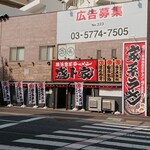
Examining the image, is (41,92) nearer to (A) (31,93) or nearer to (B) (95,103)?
(A) (31,93)

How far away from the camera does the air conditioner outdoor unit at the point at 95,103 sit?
91.2 ft

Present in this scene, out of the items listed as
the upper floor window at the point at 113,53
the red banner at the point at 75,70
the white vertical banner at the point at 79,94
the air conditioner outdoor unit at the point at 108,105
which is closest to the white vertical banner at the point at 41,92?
the red banner at the point at 75,70

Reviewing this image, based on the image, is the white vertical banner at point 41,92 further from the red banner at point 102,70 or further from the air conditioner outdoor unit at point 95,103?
the red banner at point 102,70

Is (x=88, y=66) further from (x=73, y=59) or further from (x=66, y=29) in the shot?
(x=66, y=29)

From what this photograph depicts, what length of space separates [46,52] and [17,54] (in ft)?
10.3

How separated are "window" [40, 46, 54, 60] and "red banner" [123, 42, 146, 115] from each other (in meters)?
7.21

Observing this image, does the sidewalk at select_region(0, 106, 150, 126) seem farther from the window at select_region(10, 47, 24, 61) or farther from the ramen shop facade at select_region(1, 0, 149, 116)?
the window at select_region(10, 47, 24, 61)

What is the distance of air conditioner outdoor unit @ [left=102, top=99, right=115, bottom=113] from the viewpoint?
27203 millimetres

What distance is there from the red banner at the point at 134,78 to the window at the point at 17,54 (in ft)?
33.6

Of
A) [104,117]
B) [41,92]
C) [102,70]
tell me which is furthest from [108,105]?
[41,92]

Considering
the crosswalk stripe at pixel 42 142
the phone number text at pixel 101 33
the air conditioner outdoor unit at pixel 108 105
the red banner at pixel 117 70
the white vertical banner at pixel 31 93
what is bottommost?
the crosswalk stripe at pixel 42 142

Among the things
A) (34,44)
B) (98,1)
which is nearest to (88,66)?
(34,44)

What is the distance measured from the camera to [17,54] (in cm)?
3300

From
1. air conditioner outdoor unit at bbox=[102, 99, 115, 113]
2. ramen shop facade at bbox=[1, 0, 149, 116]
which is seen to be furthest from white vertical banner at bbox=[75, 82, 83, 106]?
air conditioner outdoor unit at bbox=[102, 99, 115, 113]
